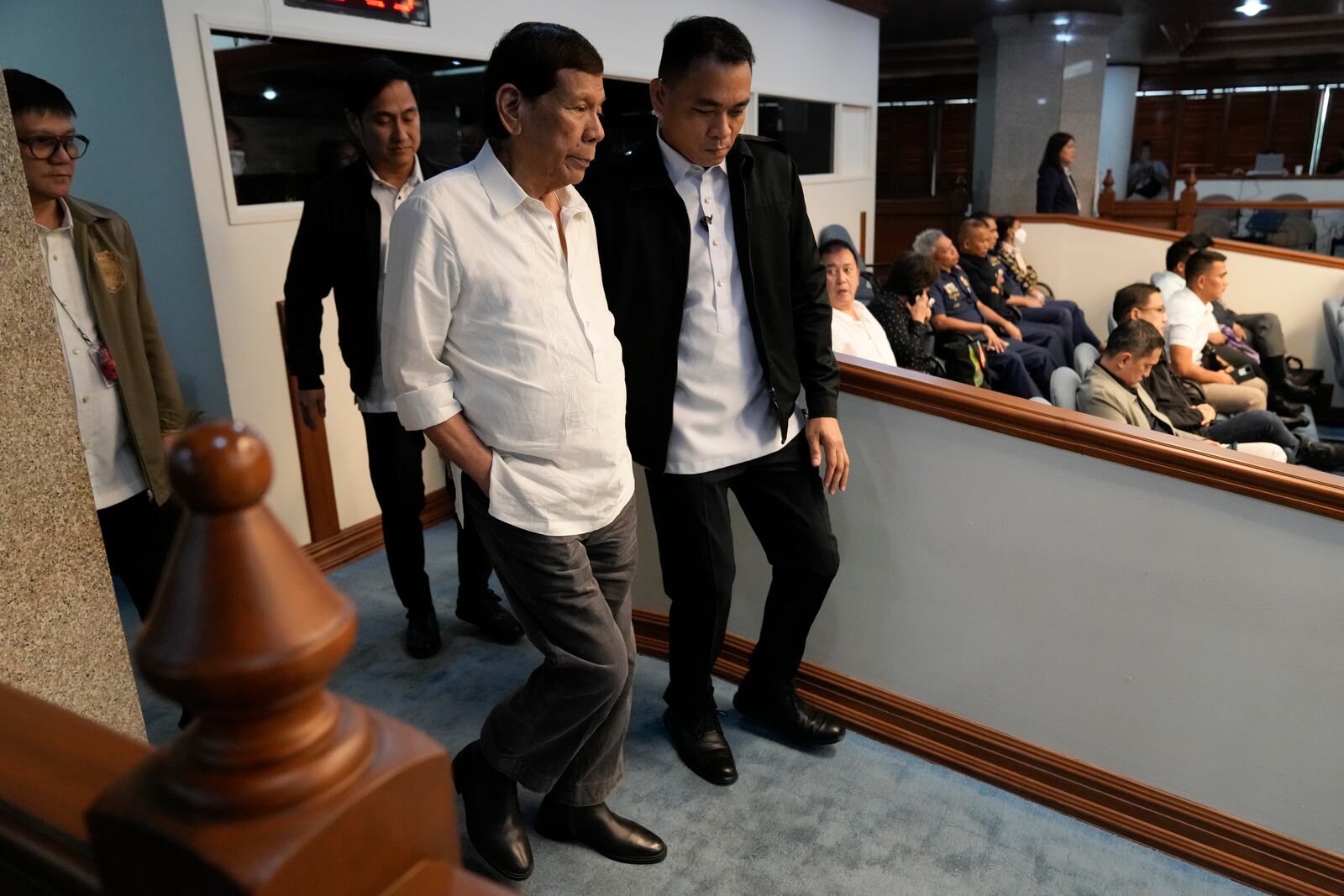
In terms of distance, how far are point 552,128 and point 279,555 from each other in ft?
3.78

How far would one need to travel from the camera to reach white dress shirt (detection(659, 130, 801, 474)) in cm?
187

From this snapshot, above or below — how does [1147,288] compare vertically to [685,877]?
above

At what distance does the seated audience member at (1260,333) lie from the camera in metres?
5.55

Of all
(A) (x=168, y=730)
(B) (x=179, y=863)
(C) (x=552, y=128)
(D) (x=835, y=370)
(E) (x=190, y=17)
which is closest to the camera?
(B) (x=179, y=863)

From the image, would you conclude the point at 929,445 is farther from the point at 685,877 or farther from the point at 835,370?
the point at 685,877

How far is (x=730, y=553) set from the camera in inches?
82.6

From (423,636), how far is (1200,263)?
4.17 m

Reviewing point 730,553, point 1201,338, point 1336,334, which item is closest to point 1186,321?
point 1201,338

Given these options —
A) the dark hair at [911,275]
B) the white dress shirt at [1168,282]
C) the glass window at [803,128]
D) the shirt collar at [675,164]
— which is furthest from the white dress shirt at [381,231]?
the white dress shirt at [1168,282]

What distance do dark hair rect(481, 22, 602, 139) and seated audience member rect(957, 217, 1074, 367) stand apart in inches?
173

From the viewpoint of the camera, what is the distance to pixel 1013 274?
611 cm

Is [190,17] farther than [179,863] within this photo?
Yes

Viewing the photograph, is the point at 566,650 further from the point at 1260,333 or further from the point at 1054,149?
the point at 1054,149

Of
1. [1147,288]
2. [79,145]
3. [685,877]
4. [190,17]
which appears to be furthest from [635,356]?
[1147,288]
